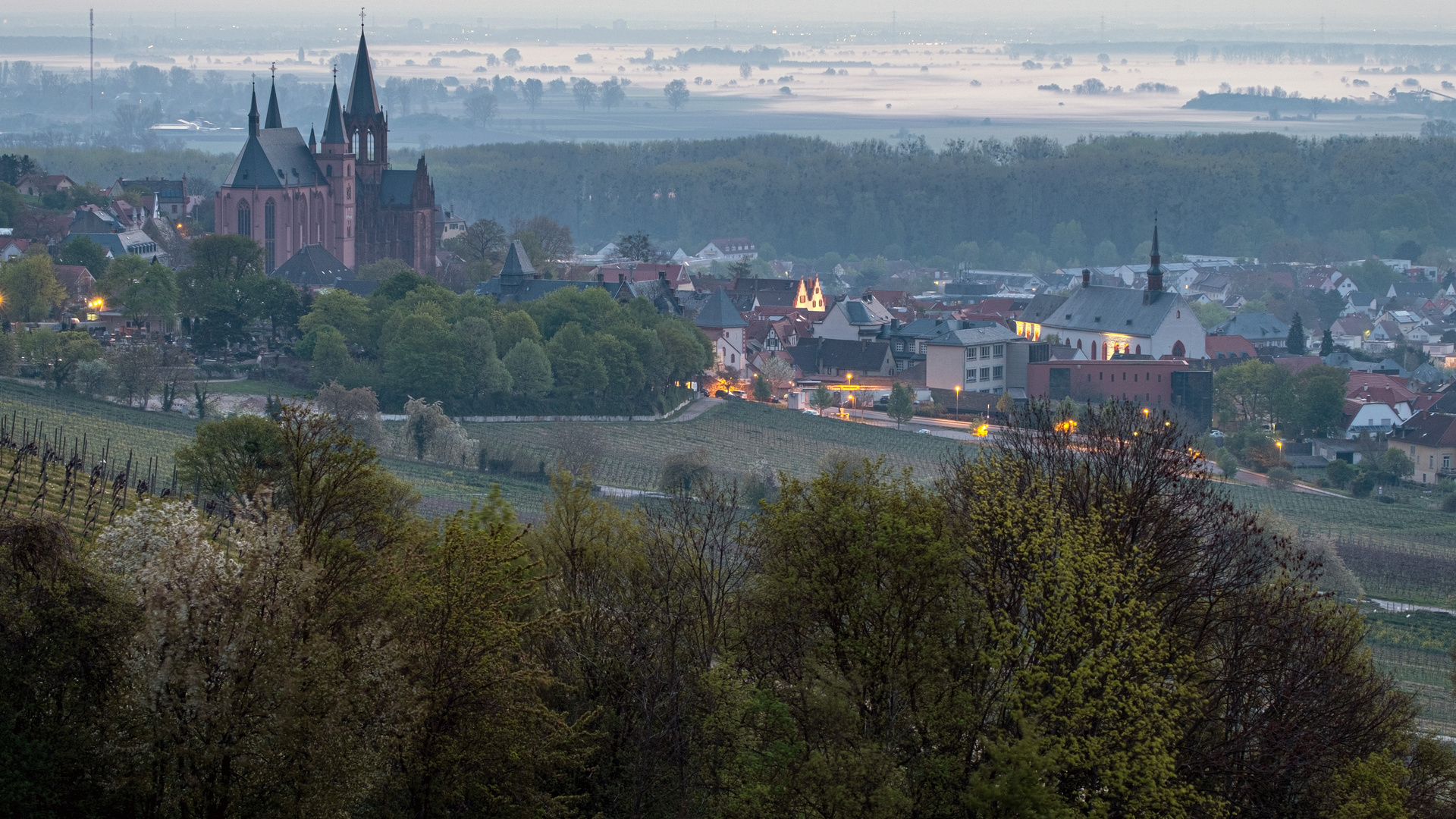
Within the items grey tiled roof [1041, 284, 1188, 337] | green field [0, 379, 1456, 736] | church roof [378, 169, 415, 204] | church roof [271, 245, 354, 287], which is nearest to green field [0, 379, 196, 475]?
green field [0, 379, 1456, 736]

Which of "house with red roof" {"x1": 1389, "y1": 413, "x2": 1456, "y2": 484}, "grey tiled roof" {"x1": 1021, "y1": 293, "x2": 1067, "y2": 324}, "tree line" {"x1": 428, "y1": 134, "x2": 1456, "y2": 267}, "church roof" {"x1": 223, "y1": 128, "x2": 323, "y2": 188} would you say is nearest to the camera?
"house with red roof" {"x1": 1389, "y1": 413, "x2": 1456, "y2": 484}

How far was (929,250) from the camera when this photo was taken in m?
177

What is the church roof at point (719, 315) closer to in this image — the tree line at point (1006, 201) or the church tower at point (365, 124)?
the church tower at point (365, 124)

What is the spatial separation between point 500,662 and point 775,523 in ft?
11.2

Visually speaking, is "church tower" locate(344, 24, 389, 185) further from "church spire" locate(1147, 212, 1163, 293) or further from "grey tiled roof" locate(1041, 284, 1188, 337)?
"church spire" locate(1147, 212, 1163, 293)

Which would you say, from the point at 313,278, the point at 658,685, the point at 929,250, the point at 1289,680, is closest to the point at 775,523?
the point at 658,685

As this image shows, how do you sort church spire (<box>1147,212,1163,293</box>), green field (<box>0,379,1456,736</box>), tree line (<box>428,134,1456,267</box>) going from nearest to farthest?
green field (<box>0,379,1456,736</box>) → church spire (<box>1147,212,1163,293</box>) → tree line (<box>428,134,1456,267</box>)

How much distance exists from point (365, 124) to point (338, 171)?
3.29 meters

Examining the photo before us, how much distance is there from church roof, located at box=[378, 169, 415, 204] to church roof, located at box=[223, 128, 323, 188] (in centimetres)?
426

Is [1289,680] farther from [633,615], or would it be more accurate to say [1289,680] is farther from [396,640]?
[396,640]

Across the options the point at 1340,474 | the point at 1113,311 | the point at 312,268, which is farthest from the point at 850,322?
the point at 1340,474

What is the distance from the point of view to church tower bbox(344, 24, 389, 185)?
102 meters

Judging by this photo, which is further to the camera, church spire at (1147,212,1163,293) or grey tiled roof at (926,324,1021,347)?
church spire at (1147,212,1163,293)

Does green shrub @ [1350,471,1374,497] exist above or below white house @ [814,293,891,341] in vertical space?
below
